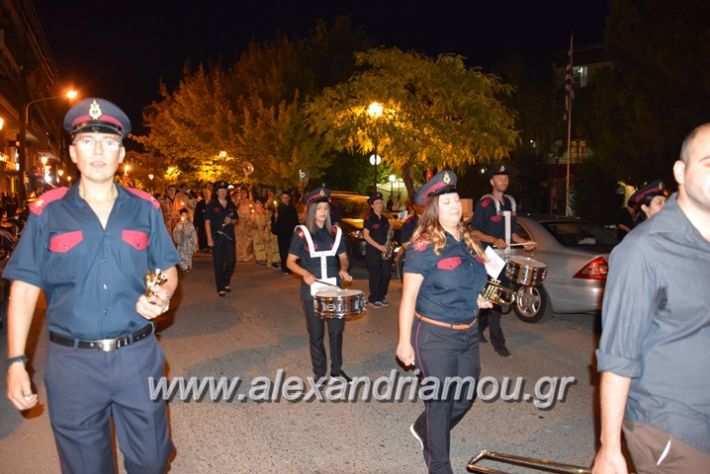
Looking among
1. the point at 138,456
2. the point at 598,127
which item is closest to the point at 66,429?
the point at 138,456

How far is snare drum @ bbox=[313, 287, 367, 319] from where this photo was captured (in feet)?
19.3

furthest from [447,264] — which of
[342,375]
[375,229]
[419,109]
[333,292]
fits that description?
[419,109]

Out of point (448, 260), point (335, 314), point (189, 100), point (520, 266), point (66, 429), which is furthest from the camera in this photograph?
point (189, 100)

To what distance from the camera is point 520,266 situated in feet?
21.2

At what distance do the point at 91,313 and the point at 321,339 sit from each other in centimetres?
360

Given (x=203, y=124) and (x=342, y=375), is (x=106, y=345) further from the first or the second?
(x=203, y=124)

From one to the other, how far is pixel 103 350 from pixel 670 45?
18.5m

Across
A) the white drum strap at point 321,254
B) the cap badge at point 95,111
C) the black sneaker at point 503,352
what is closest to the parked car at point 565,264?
the black sneaker at point 503,352

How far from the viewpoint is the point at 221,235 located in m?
12.4

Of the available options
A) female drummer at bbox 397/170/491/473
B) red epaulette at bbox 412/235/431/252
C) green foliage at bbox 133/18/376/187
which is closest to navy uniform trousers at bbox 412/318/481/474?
female drummer at bbox 397/170/491/473

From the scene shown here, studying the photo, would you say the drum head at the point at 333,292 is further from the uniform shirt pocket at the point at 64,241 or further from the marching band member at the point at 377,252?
the marching band member at the point at 377,252

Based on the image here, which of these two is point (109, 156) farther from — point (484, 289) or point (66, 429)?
point (484, 289)

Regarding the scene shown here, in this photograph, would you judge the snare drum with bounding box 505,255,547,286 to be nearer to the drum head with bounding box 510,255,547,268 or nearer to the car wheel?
the drum head with bounding box 510,255,547,268

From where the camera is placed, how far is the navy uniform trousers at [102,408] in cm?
303
